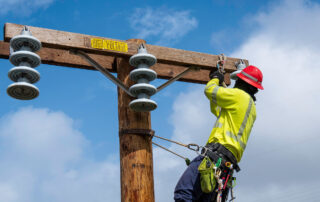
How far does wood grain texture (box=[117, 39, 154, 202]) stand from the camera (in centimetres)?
526

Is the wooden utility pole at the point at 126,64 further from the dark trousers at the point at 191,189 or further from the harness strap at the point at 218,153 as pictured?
the harness strap at the point at 218,153

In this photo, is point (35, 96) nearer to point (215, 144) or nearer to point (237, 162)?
point (215, 144)

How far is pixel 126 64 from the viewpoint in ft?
18.9

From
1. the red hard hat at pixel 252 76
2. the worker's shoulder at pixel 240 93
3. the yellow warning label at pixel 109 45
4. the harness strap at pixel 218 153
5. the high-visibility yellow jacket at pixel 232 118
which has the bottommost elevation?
the harness strap at pixel 218 153

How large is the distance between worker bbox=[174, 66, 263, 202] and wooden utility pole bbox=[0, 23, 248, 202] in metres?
0.52

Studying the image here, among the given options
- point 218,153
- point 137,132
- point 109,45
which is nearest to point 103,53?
point 109,45

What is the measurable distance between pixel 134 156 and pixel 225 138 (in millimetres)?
1014

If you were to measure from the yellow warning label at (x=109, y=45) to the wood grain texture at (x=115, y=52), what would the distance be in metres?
0.04

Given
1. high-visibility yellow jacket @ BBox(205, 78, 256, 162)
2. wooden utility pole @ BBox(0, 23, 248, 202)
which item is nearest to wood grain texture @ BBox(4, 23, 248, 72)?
wooden utility pole @ BBox(0, 23, 248, 202)

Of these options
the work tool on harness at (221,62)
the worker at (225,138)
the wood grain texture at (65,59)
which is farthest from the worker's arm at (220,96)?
the wood grain texture at (65,59)

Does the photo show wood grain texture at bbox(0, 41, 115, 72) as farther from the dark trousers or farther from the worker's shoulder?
the dark trousers

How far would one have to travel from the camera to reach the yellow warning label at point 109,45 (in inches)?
211

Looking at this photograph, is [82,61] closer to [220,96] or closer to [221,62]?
[221,62]

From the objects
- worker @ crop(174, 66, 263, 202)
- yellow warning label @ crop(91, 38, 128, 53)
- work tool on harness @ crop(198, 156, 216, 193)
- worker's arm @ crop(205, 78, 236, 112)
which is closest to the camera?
work tool on harness @ crop(198, 156, 216, 193)
